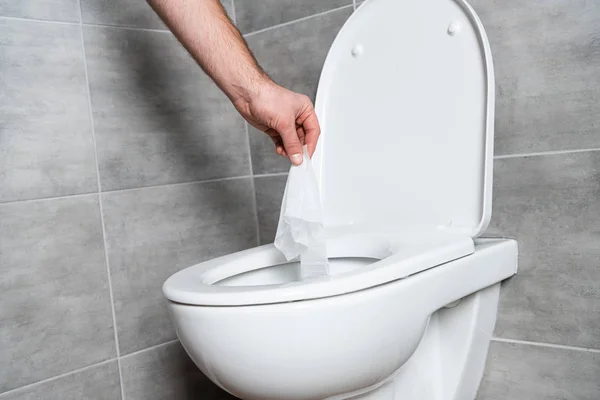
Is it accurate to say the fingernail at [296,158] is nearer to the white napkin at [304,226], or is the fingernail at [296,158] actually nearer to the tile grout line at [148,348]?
the white napkin at [304,226]

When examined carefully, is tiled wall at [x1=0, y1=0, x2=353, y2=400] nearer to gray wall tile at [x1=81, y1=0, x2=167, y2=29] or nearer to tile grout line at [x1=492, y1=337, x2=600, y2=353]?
gray wall tile at [x1=81, y1=0, x2=167, y2=29]

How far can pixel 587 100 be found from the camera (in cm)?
104

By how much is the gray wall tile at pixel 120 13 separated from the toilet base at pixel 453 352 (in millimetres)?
864

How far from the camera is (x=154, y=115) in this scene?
140 centimetres

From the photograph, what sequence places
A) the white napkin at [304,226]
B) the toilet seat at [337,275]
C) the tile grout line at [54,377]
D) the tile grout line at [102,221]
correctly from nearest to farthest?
the toilet seat at [337,275] → the white napkin at [304,226] → the tile grout line at [54,377] → the tile grout line at [102,221]

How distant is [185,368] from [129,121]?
551 millimetres

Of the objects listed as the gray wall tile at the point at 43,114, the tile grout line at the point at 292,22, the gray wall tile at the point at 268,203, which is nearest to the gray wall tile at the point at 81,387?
the gray wall tile at the point at 43,114

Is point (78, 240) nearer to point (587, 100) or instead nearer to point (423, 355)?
point (423, 355)

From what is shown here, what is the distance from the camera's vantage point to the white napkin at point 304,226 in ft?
3.22

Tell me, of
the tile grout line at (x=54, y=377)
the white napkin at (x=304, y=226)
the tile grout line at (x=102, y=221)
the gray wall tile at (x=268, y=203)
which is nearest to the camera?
the white napkin at (x=304, y=226)

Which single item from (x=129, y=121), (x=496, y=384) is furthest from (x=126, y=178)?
(x=496, y=384)

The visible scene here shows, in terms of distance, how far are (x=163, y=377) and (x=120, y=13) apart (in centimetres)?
77

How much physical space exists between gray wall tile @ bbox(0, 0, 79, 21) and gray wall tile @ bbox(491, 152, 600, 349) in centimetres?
86

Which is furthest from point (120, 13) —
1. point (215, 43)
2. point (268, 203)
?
point (268, 203)
